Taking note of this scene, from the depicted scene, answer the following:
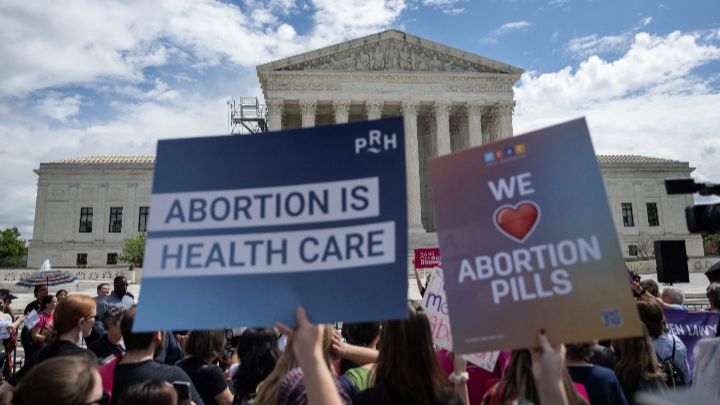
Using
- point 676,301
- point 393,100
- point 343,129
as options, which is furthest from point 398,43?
point 343,129

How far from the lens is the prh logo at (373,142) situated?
2.60 metres

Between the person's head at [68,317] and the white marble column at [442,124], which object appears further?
the white marble column at [442,124]

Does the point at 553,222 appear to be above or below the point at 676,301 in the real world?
above

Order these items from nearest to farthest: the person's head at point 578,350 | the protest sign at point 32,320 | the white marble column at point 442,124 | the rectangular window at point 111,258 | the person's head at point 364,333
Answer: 1. the person's head at point 578,350
2. the person's head at point 364,333
3. the protest sign at point 32,320
4. the white marble column at point 442,124
5. the rectangular window at point 111,258

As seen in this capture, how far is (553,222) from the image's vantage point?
238cm

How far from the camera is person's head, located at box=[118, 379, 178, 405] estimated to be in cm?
270

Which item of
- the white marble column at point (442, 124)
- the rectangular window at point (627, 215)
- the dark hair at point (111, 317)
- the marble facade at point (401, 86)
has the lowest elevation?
the dark hair at point (111, 317)

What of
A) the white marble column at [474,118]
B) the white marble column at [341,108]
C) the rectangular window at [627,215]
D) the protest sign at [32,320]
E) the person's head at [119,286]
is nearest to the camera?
the protest sign at [32,320]

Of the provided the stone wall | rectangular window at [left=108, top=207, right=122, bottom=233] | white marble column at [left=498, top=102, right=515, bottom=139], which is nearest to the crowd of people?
the stone wall

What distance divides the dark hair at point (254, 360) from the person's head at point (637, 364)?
295cm

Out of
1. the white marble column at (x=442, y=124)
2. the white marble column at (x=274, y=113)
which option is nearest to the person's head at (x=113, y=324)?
the white marble column at (x=274, y=113)

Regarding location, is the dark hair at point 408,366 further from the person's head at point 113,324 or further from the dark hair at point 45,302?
the dark hair at point 45,302

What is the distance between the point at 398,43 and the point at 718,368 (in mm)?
39935

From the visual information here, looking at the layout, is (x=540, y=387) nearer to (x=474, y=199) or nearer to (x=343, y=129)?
(x=474, y=199)
